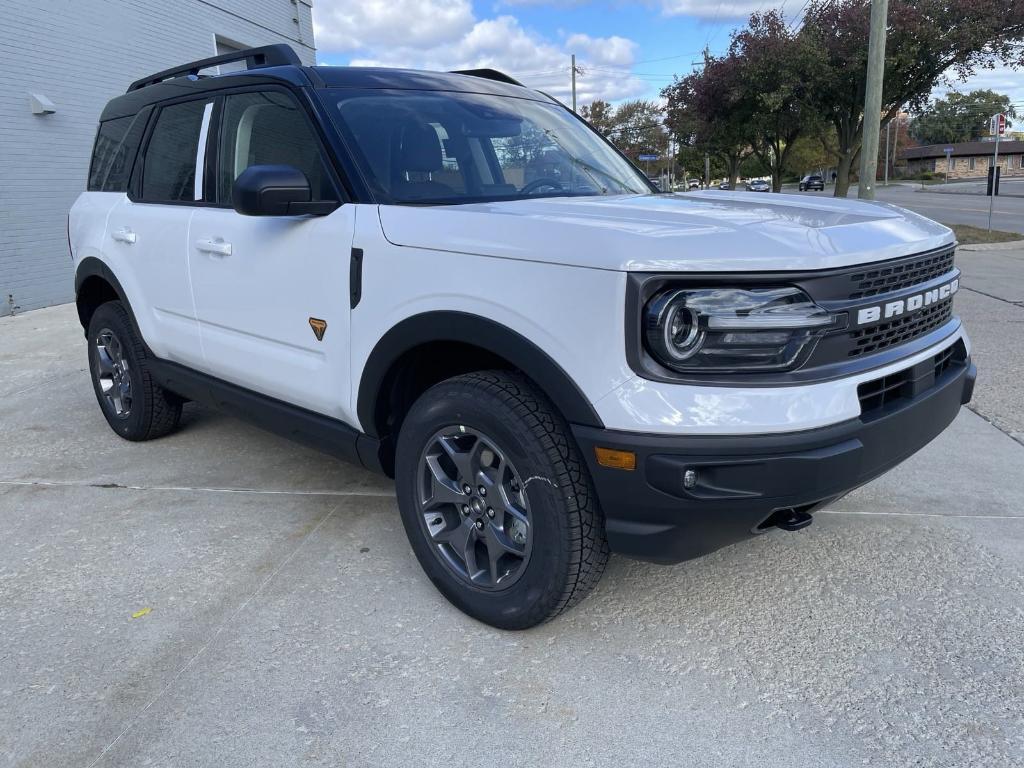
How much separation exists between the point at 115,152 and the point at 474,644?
3.54 m

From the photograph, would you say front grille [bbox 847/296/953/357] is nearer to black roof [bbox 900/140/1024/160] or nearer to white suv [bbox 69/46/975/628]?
white suv [bbox 69/46/975/628]

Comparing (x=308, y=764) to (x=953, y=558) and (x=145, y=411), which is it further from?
(x=145, y=411)

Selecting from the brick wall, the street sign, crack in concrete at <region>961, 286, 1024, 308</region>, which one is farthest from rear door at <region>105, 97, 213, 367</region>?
the brick wall

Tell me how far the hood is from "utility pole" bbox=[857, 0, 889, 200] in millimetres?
9591

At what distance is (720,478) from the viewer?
7.13 feet

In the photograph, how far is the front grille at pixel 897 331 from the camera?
7.72ft

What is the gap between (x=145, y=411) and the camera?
15.2 ft

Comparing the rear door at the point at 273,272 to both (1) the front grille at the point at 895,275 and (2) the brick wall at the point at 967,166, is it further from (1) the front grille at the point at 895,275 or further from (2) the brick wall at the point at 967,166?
(2) the brick wall at the point at 967,166

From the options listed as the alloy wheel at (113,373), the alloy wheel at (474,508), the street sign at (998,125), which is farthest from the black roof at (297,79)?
the street sign at (998,125)

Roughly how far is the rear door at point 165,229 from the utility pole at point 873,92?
9974mm

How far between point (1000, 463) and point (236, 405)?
3727mm

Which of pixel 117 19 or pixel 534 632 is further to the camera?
pixel 117 19

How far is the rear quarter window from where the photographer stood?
4402 millimetres

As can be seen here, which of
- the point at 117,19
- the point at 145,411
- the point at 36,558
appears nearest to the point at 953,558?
the point at 36,558
